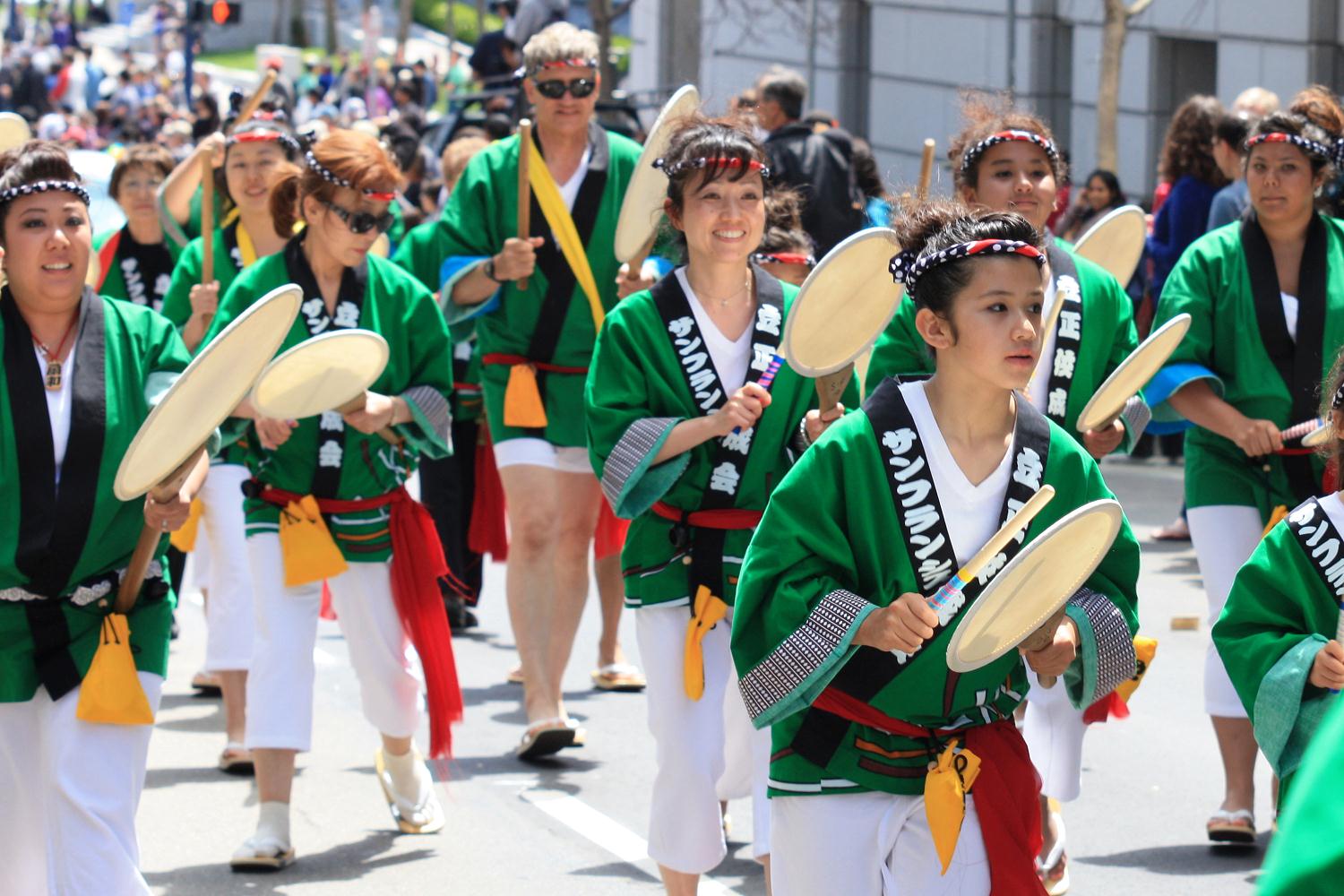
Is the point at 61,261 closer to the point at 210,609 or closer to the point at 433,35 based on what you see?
the point at 210,609

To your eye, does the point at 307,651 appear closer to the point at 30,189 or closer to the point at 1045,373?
the point at 30,189

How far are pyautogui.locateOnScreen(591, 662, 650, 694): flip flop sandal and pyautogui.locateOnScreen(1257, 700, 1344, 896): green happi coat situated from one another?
20.6ft

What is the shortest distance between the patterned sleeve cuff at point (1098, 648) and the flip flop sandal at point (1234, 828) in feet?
6.87

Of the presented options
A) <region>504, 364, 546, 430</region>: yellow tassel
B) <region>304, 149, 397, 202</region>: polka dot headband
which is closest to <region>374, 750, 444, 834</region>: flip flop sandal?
<region>504, 364, 546, 430</region>: yellow tassel

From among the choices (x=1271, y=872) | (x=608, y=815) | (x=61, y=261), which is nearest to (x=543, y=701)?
(x=608, y=815)

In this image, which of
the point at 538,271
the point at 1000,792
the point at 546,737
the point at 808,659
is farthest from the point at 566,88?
the point at 1000,792

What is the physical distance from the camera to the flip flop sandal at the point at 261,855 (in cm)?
572

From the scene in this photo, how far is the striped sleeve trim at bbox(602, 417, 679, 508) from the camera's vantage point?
4.95 metres

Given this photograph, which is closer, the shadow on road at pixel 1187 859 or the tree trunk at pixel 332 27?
the shadow on road at pixel 1187 859

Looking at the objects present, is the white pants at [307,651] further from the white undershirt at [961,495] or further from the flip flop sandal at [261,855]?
the white undershirt at [961,495]

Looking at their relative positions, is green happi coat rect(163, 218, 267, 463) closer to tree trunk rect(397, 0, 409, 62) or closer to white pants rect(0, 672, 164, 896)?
white pants rect(0, 672, 164, 896)

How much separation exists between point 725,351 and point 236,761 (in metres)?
2.58

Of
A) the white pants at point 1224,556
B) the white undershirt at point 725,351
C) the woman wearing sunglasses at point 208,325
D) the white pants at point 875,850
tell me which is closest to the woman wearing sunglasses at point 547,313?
the woman wearing sunglasses at point 208,325

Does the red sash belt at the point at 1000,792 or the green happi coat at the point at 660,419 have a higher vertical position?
the green happi coat at the point at 660,419
